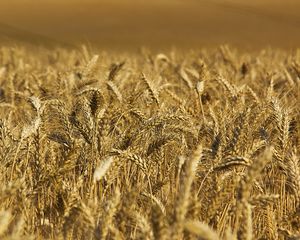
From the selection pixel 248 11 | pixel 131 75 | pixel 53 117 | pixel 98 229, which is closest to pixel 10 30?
pixel 248 11

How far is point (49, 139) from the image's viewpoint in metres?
2.19

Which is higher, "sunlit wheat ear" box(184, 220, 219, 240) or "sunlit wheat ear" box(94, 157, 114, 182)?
"sunlit wheat ear" box(94, 157, 114, 182)

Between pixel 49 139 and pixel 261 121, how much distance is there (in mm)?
853

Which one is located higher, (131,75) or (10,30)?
(10,30)

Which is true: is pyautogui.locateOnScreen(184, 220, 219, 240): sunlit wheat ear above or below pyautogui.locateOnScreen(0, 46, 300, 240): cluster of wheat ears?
below

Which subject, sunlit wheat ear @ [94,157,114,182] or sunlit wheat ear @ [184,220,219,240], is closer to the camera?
sunlit wheat ear @ [184,220,219,240]

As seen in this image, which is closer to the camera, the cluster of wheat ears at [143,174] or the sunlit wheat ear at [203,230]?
the sunlit wheat ear at [203,230]

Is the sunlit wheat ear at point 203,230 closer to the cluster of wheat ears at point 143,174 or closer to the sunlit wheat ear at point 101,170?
the cluster of wheat ears at point 143,174

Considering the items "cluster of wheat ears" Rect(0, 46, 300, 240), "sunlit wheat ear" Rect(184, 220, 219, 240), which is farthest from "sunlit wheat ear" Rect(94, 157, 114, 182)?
"sunlit wheat ear" Rect(184, 220, 219, 240)

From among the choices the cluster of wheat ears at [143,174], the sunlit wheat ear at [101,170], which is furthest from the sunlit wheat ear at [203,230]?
→ the sunlit wheat ear at [101,170]

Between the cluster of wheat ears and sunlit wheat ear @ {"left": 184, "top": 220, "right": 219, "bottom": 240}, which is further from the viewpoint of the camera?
the cluster of wheat ears

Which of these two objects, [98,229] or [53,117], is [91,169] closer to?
[53,117]

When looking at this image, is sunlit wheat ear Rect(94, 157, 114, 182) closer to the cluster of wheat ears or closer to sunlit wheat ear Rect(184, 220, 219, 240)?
the cluster of wheat ears

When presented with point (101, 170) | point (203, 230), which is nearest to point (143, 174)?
point (101, 170)
